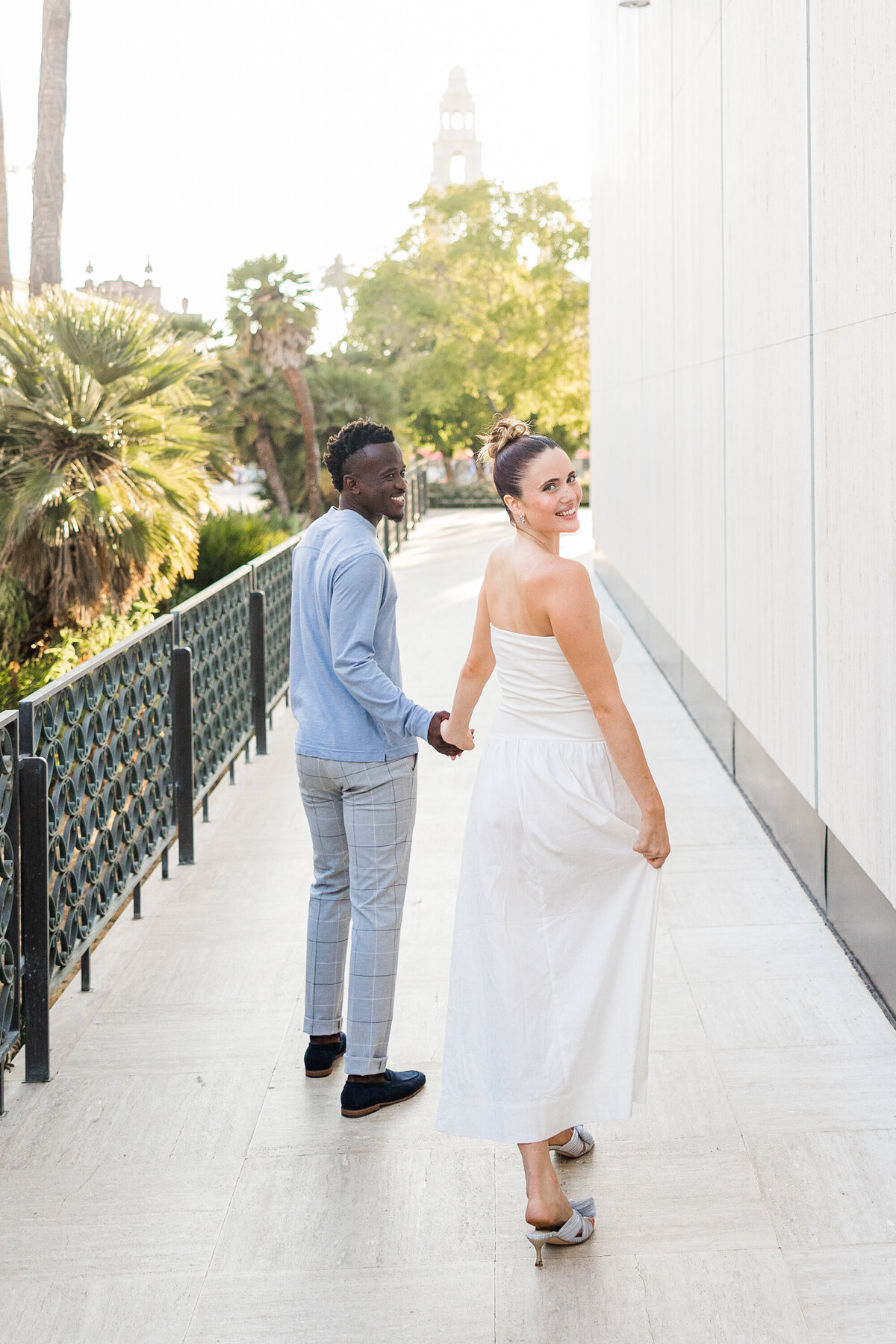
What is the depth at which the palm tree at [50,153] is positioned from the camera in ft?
52.5

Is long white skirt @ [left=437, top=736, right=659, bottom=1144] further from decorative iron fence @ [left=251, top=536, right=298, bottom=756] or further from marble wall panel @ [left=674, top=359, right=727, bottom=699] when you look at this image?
decorative iron fence @ [left=251, top=536, right=298, bottom=756]

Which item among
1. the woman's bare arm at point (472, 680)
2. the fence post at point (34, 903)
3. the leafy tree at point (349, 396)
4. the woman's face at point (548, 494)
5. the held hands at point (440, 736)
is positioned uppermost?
the leafy tree at point (349, 396)

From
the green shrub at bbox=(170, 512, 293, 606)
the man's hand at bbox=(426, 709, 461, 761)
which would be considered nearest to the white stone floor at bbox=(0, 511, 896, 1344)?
the man's hand at bbox=(426, 709, 461, 761)

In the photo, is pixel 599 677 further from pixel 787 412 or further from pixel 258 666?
pixel 258 666

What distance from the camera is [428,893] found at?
5.47m

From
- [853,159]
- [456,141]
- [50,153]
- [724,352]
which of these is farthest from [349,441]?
[456,141]

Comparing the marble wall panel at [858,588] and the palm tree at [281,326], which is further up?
the palm tree at [281,326]

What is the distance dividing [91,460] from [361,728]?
21.3 ft

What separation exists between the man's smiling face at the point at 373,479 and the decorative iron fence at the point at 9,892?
113 cm

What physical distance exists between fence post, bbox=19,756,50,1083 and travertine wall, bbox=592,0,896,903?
97.0 inches

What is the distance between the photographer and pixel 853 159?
4.09 metres

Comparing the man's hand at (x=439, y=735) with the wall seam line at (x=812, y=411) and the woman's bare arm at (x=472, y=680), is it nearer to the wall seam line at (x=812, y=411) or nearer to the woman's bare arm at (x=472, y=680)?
the woman's bare arm at (x=472, y=680)

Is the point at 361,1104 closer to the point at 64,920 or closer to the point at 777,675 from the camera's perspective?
the point at 64,920

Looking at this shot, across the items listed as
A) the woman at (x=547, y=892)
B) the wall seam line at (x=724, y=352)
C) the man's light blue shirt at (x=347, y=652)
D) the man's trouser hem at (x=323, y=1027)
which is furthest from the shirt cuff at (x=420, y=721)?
the wall seam line at (x=724, y=352)
